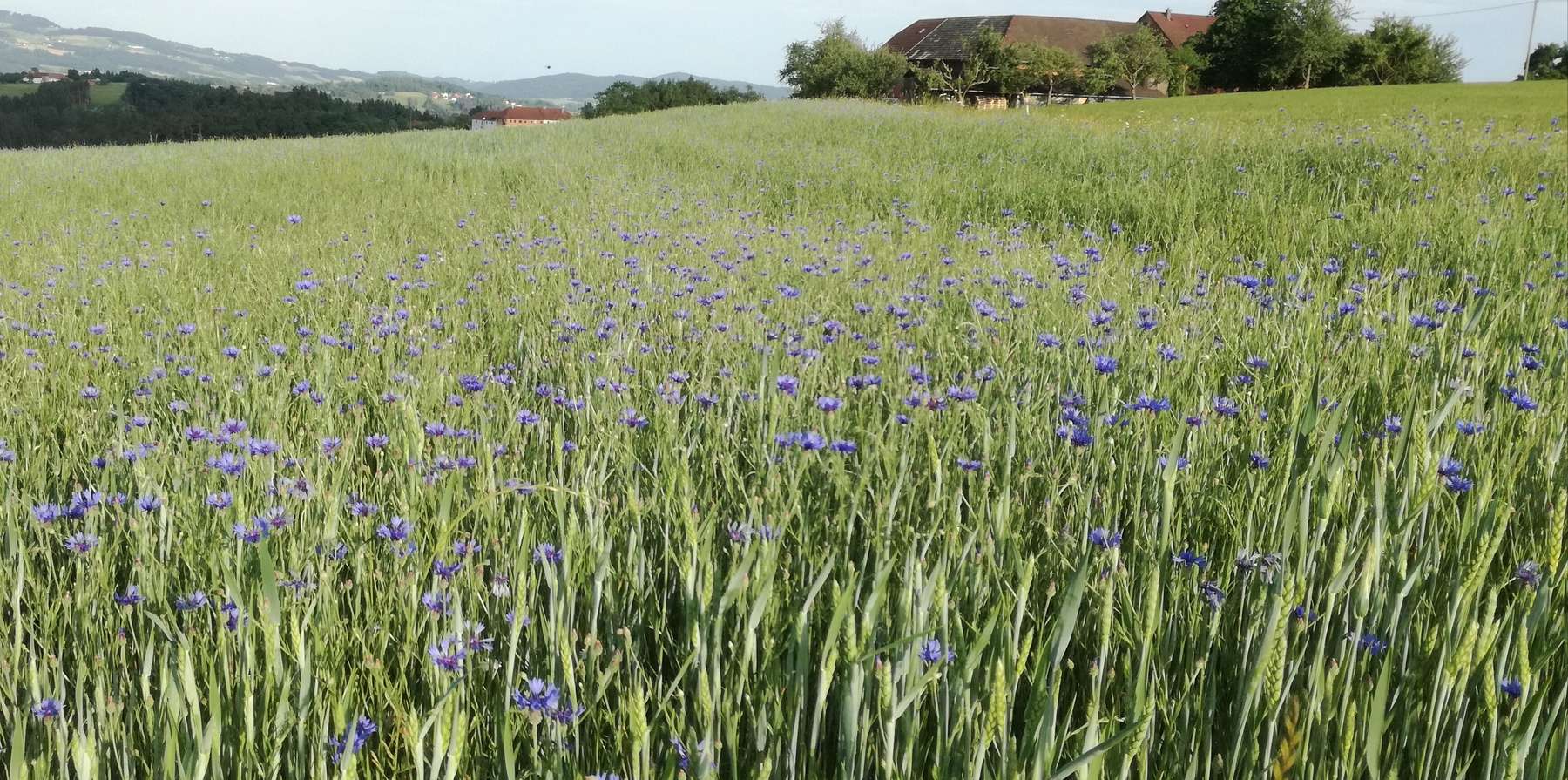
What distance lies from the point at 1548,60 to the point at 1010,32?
137 ft

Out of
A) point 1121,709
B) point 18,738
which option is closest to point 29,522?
point 18,738

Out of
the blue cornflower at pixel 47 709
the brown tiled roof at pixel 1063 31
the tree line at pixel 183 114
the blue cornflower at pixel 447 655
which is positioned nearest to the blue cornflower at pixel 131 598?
the blue cornflower at pixel 47 709

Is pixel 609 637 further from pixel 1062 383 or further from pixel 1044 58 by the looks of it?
pixel 1044 58

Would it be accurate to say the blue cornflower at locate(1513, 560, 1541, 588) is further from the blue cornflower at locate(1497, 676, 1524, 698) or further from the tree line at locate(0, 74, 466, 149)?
the tree line at locate(0, 74, 466, 149)

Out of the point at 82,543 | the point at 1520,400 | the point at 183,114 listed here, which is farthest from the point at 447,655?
the point at 183,114

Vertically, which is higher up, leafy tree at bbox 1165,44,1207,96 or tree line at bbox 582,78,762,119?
leafy tree at bbox 1165,44,1207,96

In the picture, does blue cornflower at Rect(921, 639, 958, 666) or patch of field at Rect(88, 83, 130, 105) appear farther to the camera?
patch of field at Rect(88, 83, 130, 105)

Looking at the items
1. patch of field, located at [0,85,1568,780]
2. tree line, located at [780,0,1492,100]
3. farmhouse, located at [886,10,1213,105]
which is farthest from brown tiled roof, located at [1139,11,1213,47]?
patch of field, located at [0,85,1568,780]

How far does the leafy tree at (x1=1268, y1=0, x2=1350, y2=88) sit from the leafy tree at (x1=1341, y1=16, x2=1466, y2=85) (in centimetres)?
104

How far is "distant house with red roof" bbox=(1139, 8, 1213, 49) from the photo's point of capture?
73625 mm

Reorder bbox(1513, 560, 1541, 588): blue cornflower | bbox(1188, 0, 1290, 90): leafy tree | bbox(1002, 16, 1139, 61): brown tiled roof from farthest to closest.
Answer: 1. bbox(1002, 16, 1139, 61): brown tiled roof
2. bbox(1188, 0, 1290, 90): leafy tree
3. bbox(1513, 560, 1541, 588): blue cornflower

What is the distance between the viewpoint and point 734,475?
2113 mm

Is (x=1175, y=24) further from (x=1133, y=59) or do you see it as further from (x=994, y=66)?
(x=994, y=66)

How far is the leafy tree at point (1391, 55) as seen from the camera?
2098 inches
